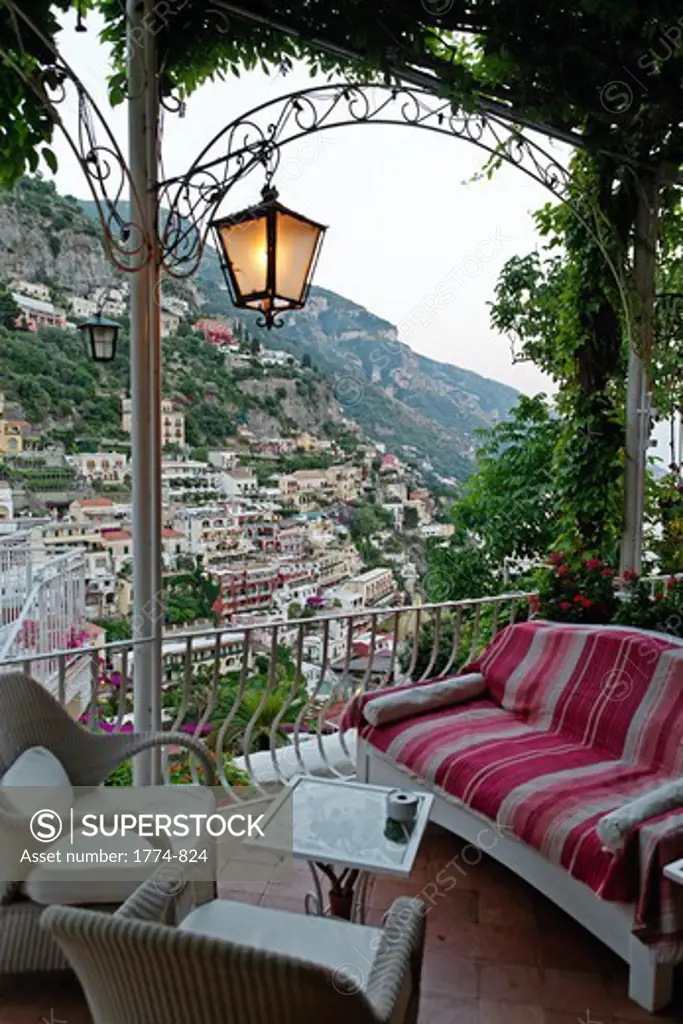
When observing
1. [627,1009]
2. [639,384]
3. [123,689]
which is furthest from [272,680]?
[639,384]

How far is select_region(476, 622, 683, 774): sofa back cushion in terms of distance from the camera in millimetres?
2543

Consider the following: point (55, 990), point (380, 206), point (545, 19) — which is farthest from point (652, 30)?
point (55, 990)

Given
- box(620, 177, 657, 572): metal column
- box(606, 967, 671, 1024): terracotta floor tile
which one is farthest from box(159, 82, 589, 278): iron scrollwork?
box(606, 967, 671, 1024): terracotta floor tile

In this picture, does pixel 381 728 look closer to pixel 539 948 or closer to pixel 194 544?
pixel 539 948

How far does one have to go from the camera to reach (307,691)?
3.66m

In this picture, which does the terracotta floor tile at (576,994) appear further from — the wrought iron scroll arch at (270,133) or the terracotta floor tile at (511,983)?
the wrought iron scroll arch at (270,133)

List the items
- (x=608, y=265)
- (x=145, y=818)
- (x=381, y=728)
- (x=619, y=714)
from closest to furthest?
1. (x=145, y=818)
2. (x=619, y=714)
3. (x=381, y=728)
4. (x=608, y=265)

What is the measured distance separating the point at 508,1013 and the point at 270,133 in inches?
117

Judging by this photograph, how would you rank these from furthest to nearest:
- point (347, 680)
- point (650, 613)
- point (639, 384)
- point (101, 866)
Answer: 1. point (639, 384)
2. point (347, 680)
3. point (650, 613)
4. point (101, 866)

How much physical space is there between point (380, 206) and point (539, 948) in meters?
3.42

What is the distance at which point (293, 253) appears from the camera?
2.37 meters

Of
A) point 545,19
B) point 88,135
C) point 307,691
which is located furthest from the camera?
point 307,691

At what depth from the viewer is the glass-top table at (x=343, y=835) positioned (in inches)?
73.2

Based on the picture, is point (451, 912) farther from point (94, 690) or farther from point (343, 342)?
point (343, 342)
